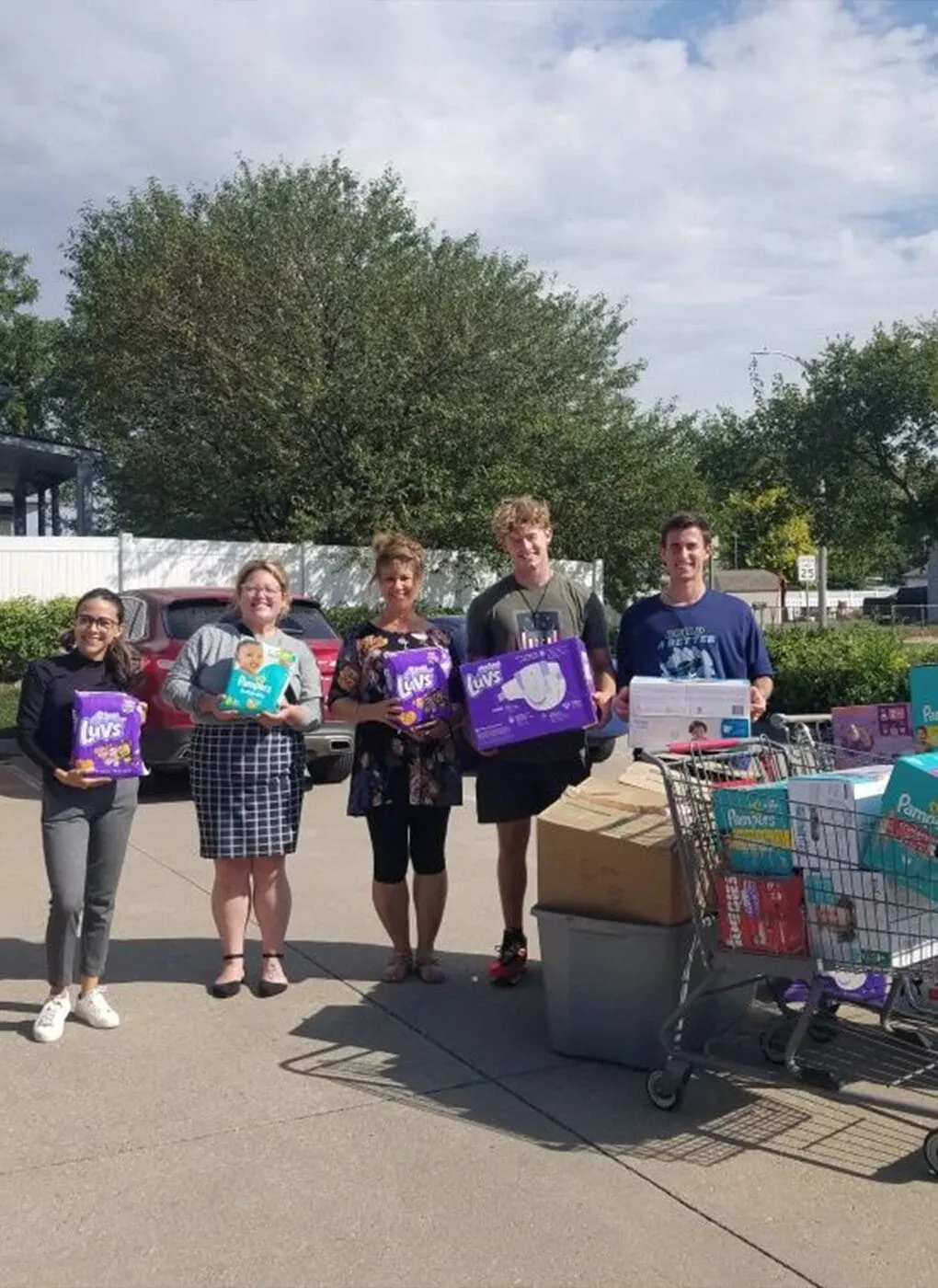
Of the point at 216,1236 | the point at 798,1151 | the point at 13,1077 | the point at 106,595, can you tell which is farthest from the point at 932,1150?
the point at 106,595

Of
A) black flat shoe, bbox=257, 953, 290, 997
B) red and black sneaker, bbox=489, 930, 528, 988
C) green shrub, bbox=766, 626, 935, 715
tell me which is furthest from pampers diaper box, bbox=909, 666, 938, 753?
green shrub, bbox=766, 626, 935, 715

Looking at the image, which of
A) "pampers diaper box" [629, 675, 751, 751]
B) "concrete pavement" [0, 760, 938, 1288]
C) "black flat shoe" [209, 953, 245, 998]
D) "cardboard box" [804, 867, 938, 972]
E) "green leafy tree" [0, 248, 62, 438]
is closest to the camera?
"concrete pavement" [0, 760, 938, 1288]

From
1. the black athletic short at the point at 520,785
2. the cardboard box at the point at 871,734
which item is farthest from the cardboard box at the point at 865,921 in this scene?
the black athletic short at the point at 520,785

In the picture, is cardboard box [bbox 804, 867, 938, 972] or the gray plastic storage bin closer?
cardboard box [bbox 804, 867, 938, 972]

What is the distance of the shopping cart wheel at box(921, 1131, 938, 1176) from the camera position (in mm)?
3762

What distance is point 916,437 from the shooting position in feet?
114

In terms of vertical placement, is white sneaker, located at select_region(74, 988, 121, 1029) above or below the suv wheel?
below

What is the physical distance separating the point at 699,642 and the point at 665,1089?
1728 mm

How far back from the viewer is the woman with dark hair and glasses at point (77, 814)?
16.6ft

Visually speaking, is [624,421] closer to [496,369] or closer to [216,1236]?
[496,369]

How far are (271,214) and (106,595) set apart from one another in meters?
18.7

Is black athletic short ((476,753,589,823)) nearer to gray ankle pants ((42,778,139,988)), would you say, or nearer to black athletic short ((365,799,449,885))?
black athletic short ((365,799,449,885))

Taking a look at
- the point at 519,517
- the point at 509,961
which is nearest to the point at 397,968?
the point at 509,961

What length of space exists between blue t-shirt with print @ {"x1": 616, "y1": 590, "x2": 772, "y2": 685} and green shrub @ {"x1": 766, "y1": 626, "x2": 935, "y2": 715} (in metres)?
6.89
